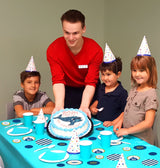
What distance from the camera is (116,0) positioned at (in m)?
3.66

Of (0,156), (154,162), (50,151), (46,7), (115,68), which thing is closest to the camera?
(154,162)

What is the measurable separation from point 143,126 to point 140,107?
17 centimetres

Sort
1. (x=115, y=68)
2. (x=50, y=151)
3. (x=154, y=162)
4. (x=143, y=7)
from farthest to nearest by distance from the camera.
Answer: (x=143, y=7)
(x=115, y=68)
(x=50, y=151)
(x=154, y=162)

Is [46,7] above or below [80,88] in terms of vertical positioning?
above

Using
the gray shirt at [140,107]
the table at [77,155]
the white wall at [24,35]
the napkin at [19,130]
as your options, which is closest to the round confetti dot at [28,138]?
the table at [77,155]

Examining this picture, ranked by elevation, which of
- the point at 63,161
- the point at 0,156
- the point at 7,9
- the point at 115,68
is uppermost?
the point at 7,9

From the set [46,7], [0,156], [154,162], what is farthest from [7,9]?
[154,162]

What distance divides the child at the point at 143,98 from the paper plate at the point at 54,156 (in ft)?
1.44

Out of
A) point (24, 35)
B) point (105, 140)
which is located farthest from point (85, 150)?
point (24, 35)

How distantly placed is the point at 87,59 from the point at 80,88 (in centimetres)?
34

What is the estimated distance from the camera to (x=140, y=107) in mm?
1870

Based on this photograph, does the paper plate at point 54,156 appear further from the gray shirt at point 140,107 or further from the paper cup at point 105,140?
the gray shirt at point 140,107

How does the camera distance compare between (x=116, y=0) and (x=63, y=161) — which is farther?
(x=116, y=0)

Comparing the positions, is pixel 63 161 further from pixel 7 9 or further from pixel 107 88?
pixel 7 9
